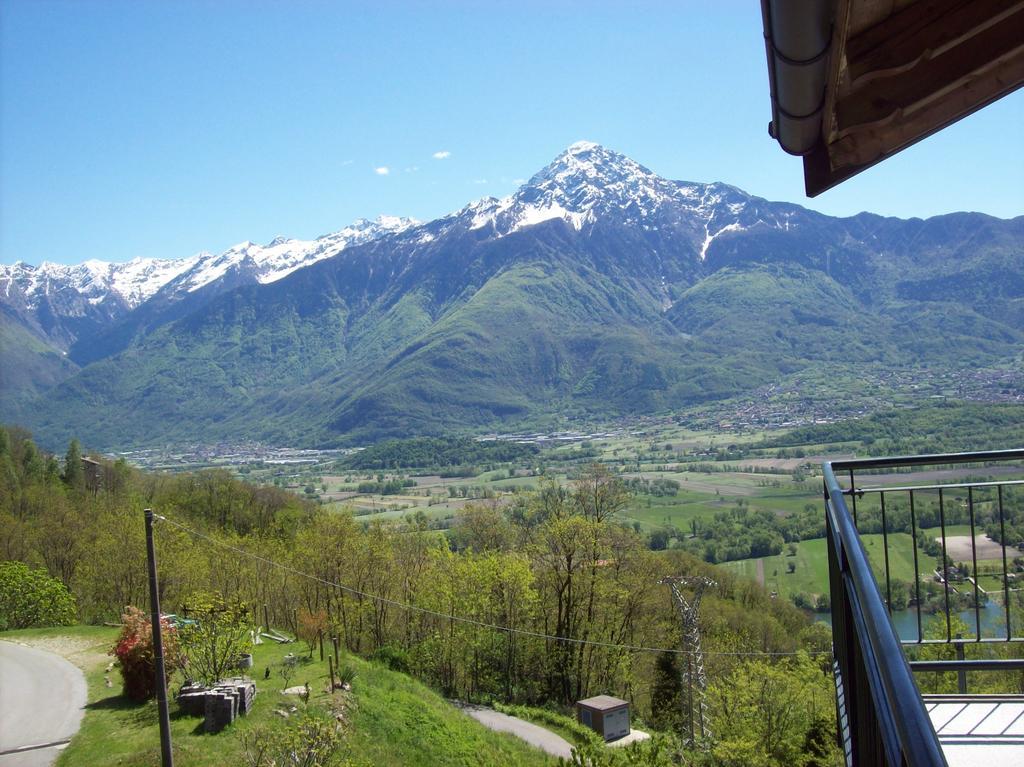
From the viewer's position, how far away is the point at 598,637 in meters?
33.8

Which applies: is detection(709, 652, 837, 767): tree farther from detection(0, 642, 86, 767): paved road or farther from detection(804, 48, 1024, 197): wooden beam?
detection(804, 48, 1024, 197): wooden beam

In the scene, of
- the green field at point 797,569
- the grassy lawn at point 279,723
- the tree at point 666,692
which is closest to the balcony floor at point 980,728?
the grassy lawn at point 279,723

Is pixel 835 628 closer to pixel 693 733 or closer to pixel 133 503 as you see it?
pixel 693 733

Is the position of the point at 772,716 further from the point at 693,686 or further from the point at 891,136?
the point at 891,136

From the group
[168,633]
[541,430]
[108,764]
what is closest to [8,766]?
[108,764]

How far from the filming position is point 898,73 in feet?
9.78

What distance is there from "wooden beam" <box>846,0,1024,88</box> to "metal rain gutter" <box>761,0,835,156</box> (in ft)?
0.87

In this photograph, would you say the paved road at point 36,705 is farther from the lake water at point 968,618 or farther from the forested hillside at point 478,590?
the lake water at point 968,618

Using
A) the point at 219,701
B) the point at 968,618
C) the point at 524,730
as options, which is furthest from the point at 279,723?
the point at 968,618

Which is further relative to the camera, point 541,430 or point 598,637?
point 541,430

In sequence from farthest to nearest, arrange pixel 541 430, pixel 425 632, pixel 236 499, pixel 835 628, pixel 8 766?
pixel 541 430, pixel 236 499, pixel 425 632, pixel 8 766, pixel 835 628

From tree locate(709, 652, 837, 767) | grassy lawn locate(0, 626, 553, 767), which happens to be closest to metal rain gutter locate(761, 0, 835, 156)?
grassy lawn locate(0, 626, 553, 767)

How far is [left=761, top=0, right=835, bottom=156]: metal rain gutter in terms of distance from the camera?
6.65 feet

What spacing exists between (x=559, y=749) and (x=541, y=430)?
167m
